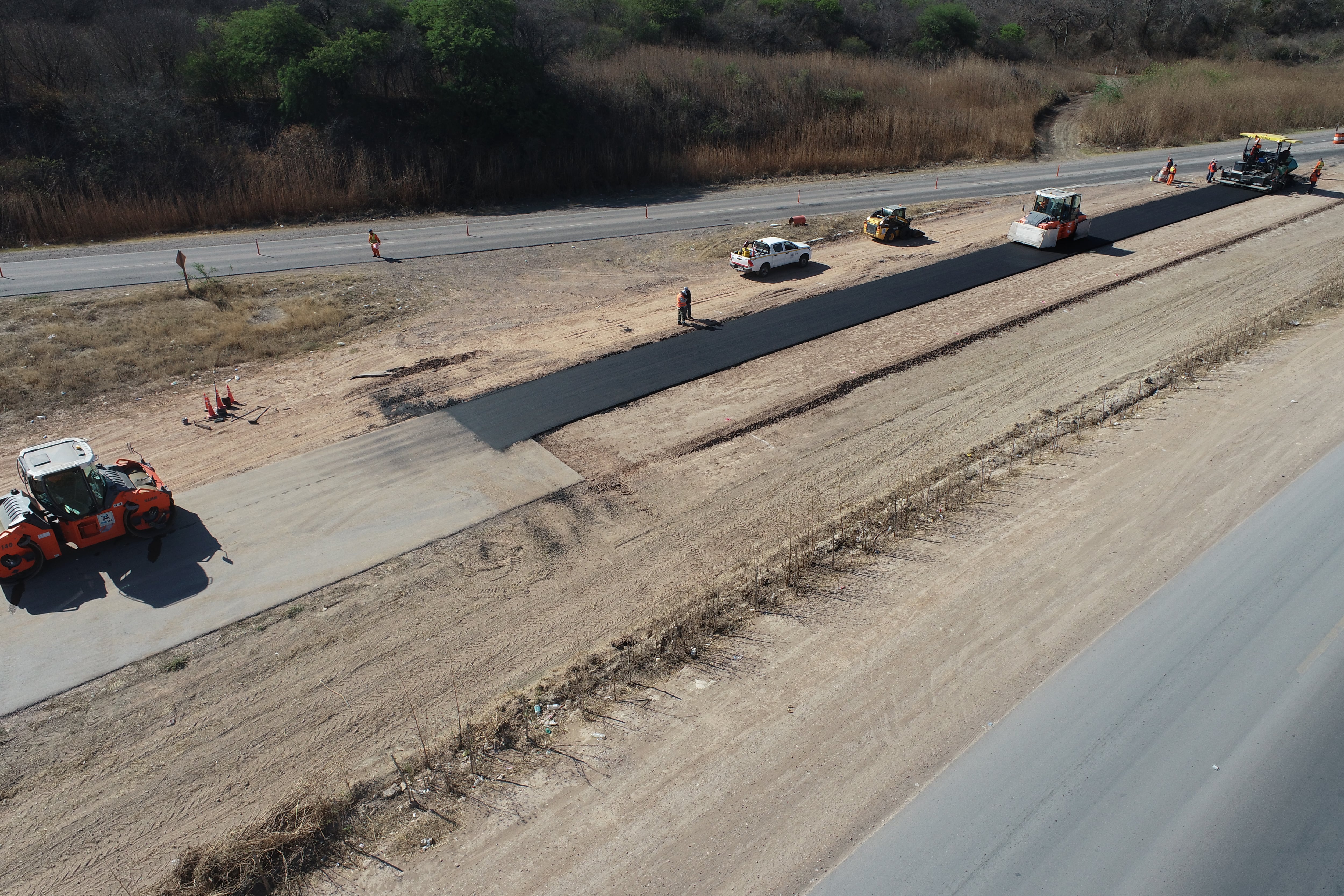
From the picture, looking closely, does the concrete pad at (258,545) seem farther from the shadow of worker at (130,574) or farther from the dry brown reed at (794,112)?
the dry brown reed at (794,112)

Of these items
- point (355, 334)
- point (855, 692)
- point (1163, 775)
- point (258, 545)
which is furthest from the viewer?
point (355, 334)

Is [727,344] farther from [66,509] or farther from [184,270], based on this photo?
[184,270]

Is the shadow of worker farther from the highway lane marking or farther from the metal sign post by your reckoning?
the highway lane marking

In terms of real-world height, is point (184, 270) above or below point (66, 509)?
above

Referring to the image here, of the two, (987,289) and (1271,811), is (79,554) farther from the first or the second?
(987,289)

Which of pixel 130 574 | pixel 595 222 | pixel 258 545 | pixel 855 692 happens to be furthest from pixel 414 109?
pixel 855 692

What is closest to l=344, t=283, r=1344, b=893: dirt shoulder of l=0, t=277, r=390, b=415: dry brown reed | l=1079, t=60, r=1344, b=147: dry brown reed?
l=0, t=277, r=390, b=415: dry brown reed

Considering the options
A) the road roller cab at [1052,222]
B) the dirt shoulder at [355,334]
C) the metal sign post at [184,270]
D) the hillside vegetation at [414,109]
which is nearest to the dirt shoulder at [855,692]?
the dirt shoulder at [355,334]
